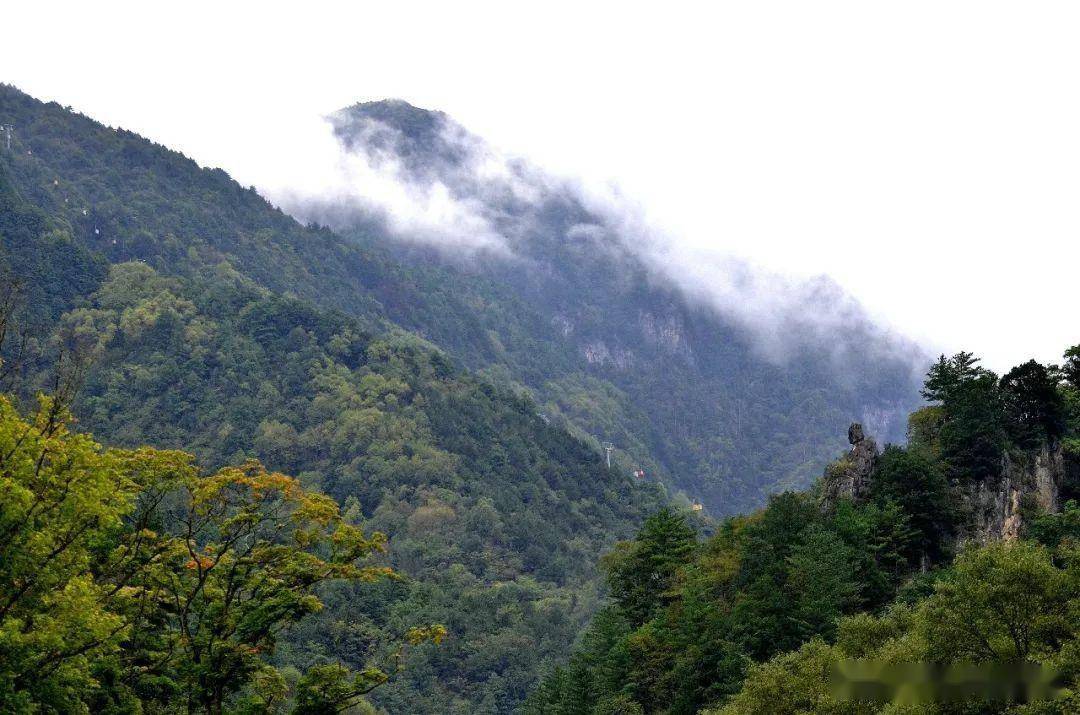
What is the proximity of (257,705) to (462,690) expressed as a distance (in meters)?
126

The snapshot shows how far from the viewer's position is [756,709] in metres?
40.5

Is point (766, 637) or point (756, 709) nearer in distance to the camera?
point (756, 709)

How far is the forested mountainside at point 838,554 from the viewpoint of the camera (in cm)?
4684

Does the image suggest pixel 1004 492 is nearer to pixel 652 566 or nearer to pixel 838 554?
pixel 838 554

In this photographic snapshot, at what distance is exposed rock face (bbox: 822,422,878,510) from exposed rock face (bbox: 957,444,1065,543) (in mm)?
5548

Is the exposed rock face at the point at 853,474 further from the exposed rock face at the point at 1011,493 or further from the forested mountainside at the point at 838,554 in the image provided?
the exposed rock face at the point at 1011,493

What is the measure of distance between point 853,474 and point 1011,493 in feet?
Answer: 32.0

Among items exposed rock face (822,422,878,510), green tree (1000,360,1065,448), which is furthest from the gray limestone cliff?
green tree (1000,360,1065,448)

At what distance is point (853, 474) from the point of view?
213ft

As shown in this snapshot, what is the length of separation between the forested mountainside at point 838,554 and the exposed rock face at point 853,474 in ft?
0.44

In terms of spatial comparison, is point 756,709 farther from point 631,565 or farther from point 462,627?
point 462,627

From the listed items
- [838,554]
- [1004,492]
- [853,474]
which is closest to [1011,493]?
[1004,492]

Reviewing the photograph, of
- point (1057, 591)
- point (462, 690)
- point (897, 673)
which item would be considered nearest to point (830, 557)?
point (1057, 591)

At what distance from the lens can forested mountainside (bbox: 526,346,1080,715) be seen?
46.8m
